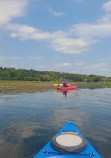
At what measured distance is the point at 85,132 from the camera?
9039mm

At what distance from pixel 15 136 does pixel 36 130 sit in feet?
4.89

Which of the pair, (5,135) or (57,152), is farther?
(5,135)

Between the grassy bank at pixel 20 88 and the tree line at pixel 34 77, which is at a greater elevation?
the tree line at pixel 34 77

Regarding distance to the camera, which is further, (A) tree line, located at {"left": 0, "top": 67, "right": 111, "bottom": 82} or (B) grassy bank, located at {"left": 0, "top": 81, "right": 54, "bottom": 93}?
(A) tree line, located at {"left": 0, "top": 67, "right": 111, "bottom": 82}

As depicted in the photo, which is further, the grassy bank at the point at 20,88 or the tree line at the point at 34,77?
the tree line at the point at 34,77

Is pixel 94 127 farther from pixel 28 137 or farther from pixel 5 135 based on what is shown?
pixel 5 135

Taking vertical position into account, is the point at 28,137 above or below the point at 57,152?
below

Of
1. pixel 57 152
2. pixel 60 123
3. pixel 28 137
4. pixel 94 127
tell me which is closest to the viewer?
pixel 57 152

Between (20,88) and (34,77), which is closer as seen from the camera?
(20,88)

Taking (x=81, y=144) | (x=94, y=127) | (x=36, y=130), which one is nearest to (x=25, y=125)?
(x=36, y=130)

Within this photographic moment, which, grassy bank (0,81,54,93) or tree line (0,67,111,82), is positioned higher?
tree line (0,67,111,82)

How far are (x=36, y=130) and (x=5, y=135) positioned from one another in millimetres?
1931

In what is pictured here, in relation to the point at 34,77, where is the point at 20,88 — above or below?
below

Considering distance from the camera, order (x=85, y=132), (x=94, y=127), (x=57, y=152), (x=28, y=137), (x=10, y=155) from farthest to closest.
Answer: (x=94, y=127)
(x=85, y=132)
(x=28, y=137)
(x=10, y=155)
(x=57, y=152)
